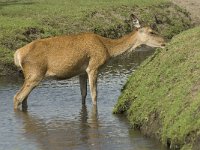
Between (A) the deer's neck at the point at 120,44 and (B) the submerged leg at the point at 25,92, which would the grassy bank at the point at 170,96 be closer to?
(A) the deer's neck at the point at 120,44

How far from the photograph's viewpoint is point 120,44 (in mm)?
15938

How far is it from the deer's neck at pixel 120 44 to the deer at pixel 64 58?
2.5 inches

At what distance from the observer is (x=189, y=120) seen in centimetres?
1040

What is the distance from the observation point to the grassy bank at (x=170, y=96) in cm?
1047

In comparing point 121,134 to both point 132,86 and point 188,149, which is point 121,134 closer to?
point 132,86

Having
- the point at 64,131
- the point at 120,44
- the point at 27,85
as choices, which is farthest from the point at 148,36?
the point at 64,131

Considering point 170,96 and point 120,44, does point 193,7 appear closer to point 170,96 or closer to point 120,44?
point 120,44

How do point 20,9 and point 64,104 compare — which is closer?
point 64,104

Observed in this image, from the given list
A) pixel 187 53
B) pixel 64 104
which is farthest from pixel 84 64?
pixel 187 53

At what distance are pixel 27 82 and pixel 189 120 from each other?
5.83m

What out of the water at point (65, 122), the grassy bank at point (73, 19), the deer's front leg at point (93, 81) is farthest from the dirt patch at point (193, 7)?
the deer's front leg at point (93, 81)

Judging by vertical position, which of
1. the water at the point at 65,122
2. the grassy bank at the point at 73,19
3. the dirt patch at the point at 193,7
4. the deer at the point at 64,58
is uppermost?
the deer at the point at 64,58

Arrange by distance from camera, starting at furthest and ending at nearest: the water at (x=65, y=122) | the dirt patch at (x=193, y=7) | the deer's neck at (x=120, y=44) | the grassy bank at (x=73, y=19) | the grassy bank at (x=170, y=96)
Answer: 1. the dirt patch at (x=193, y=7)
2. the grassy bank at (x=73, y=19)
3. the deer's neck at (x=120, y=44)
4. the water at (x=65, y=122)
5. the grassy bank at (x=170, y=96)

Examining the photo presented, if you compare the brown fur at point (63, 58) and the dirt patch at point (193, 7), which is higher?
the brown fur at point (63, 58)
